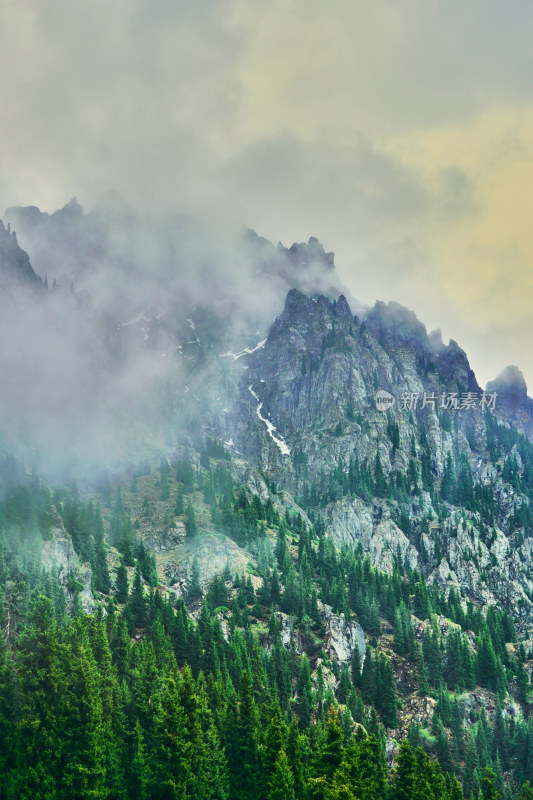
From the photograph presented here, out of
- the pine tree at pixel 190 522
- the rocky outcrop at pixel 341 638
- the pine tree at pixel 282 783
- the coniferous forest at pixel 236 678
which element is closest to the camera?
the pine tree at pixel 282 783

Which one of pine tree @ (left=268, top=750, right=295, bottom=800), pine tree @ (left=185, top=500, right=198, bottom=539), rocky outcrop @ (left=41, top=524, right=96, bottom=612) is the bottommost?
pine tree @ (left=268, top=750, right=295, bottom=800)

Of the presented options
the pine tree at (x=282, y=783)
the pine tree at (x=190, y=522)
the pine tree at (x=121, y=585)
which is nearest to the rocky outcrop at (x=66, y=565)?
the pine tree at (x=121, y=585)

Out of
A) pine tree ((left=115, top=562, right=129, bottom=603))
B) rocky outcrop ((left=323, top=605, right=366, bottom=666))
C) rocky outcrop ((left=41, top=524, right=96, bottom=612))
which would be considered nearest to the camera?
rocky outcrop ((left=41, top=524, right=96, bottom=612))

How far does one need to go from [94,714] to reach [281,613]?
9214 cm

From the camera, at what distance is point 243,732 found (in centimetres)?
7381

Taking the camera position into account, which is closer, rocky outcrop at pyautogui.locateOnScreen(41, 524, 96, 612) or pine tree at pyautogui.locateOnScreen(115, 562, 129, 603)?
rocky outcrop at pyautogui.locateOnScreen(41, 524, 96, 612)

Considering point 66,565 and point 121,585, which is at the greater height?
point 66,565

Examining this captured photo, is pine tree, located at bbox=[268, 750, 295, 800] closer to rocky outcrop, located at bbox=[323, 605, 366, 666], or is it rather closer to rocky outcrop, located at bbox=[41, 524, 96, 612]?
rocky outcrop, located at bbox=[41, 524, 96, 612]

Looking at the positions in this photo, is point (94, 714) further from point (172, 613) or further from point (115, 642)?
point (172, 613)

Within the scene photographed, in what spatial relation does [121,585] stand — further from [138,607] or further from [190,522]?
[190,522]

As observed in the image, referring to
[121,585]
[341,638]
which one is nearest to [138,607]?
[121,585]

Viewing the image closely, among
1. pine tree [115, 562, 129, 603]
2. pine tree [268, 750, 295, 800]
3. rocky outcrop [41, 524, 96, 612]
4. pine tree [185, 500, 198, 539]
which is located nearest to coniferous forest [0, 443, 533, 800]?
pine tree [268, 750, 295, 800]

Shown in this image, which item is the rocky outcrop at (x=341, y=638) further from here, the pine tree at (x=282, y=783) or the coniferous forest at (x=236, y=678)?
the pine tree at (x=282, y=783)

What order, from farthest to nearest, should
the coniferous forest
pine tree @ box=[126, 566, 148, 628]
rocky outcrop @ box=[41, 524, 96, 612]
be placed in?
rocky outcrop @ box=[41, 524, 96, 612]
pine tree @ box=[126, 566, 148, 628]
the coniferous forest
